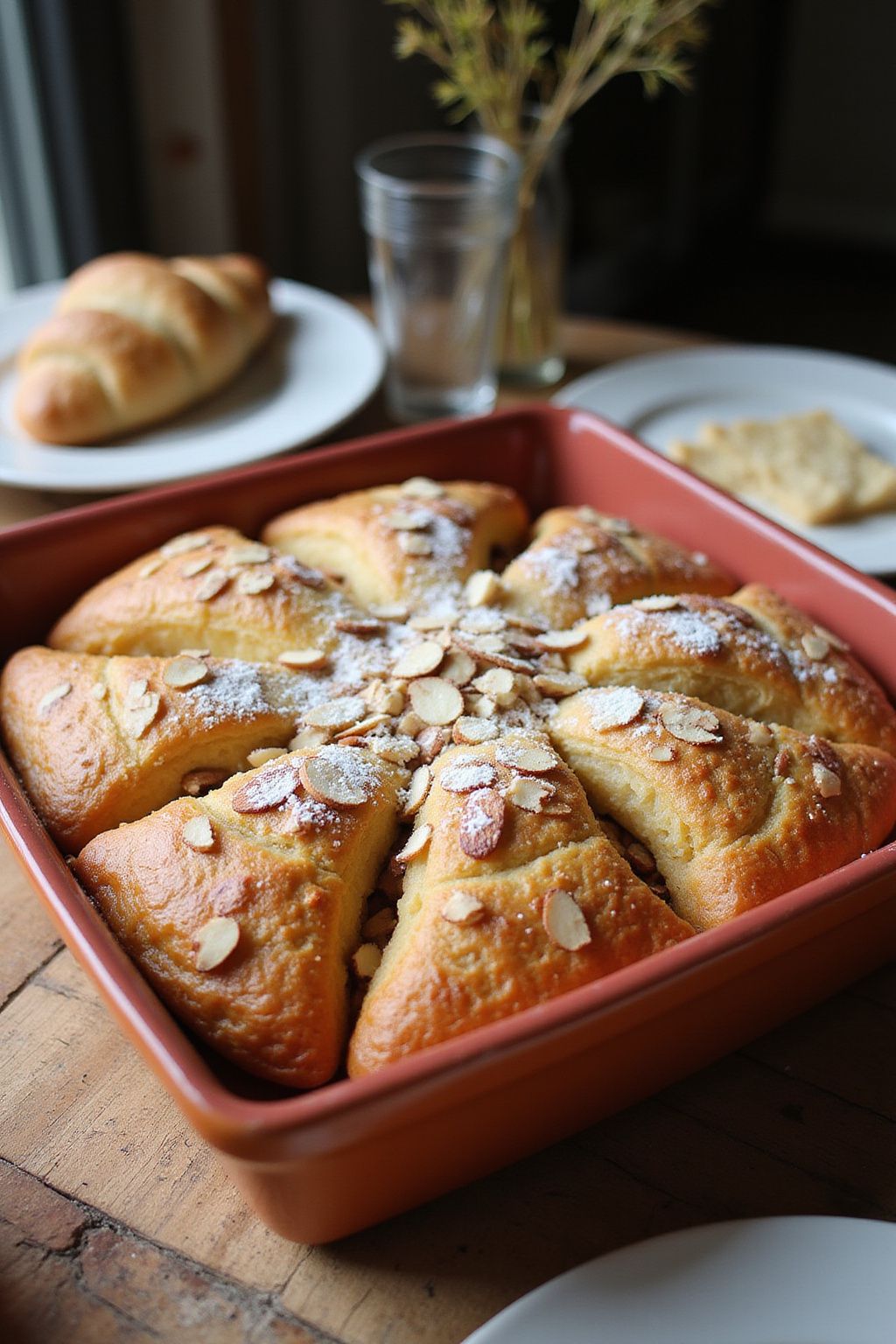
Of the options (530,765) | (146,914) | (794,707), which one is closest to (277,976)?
(146,914)

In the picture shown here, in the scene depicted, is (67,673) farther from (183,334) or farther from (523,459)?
(183,334)

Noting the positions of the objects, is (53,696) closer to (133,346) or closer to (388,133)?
(133,346)

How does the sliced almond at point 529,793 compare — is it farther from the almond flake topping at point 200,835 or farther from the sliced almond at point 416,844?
the almond flake topping at point 200,835

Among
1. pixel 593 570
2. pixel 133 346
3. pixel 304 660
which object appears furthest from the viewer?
pixel 133 346

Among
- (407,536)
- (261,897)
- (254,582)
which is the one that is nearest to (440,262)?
(407,536)

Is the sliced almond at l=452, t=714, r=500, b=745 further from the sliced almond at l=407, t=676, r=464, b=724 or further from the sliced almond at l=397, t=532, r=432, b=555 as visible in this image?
the sliced almond at l=397, t=532, r=432, b=555

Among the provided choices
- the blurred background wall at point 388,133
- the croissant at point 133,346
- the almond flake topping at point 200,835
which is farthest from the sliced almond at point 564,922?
the blurred background wall at point 388,133
